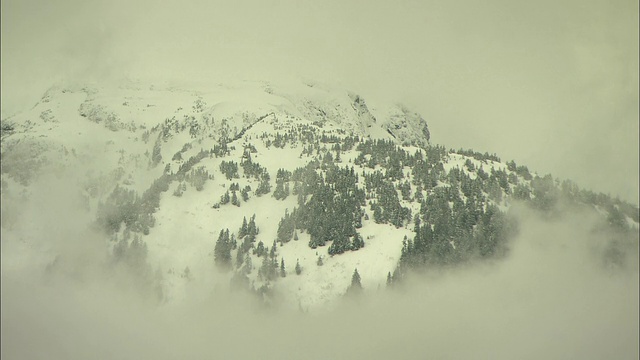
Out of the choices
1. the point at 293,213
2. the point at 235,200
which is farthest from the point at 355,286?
the point at 235,200

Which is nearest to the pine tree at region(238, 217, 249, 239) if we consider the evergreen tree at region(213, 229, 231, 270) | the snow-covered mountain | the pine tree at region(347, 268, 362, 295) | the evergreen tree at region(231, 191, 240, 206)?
the snow-covered mountain

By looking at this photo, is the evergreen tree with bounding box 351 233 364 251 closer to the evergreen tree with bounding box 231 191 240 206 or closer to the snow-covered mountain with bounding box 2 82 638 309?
the snow-covered mountain with bounding box 2 82 638 309

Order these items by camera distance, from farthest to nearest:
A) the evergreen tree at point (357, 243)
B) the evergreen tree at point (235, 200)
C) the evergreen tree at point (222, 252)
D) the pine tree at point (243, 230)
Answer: the evergreen tree at point (235, 200) < the pine tree at point (243, 230) < the evergreen tree at point (222, 252) < the evergreen tree at point (357, 243)

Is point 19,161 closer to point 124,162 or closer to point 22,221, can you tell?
point 22,221

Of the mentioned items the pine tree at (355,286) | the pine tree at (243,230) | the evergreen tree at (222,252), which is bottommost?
the evergreen tree at (222,252)

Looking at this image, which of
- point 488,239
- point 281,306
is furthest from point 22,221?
point 488,239

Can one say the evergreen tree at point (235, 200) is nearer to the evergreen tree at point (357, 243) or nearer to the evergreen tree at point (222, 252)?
the evergreen tree at point (222, 252)

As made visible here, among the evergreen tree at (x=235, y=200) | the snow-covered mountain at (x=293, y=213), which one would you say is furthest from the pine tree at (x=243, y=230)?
the evergreen tree at (x=235, y=200)

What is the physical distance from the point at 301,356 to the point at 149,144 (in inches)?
4239

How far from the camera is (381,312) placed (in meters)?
108

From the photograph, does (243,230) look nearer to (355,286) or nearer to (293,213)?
(293,213)

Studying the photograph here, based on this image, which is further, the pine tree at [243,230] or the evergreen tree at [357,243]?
the pine tree at [243,230]

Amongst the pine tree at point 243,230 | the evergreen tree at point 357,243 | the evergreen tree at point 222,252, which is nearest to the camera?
the evergreen tree at point 357,243

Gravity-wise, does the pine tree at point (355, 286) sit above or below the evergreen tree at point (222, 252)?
above
